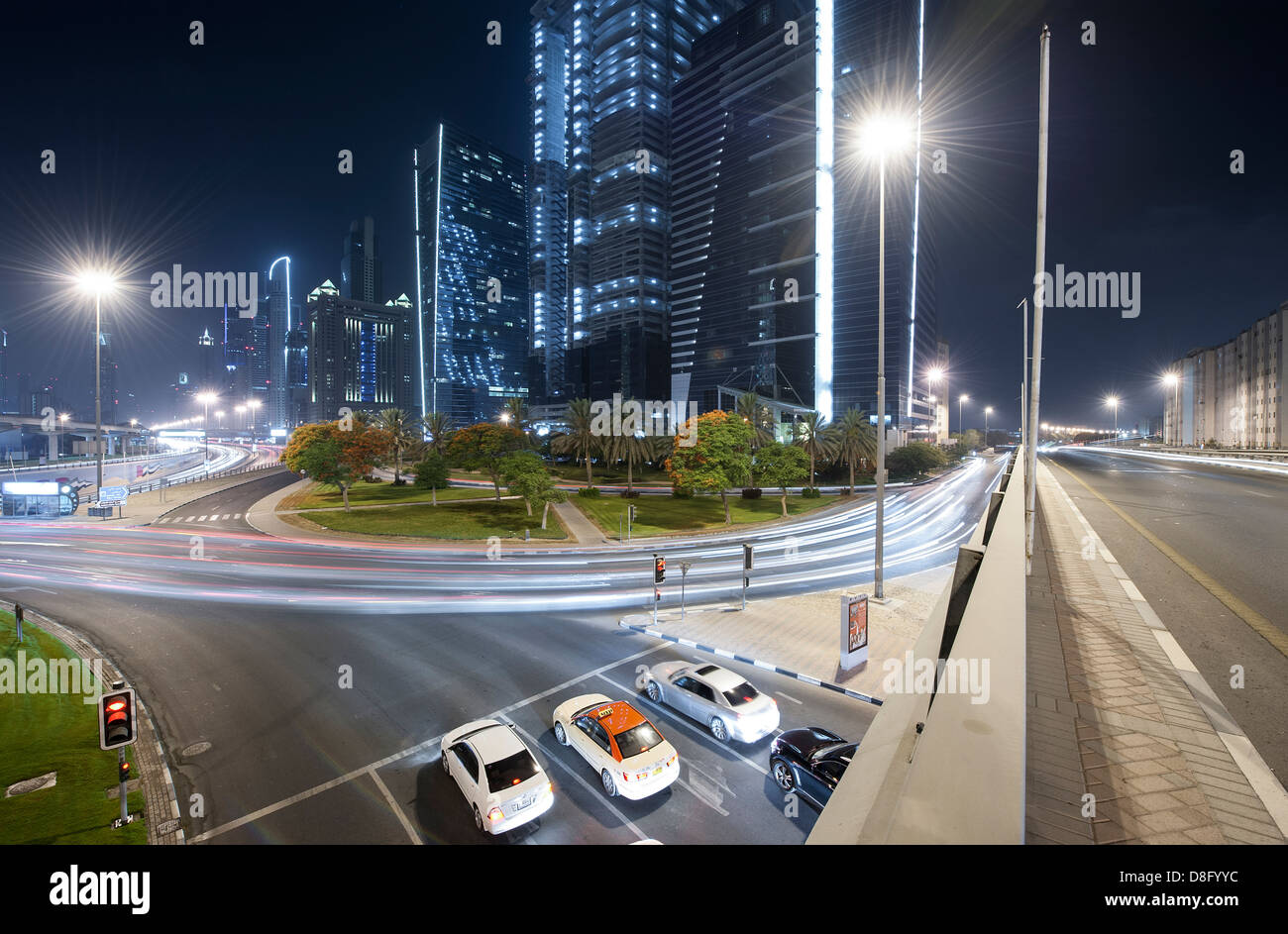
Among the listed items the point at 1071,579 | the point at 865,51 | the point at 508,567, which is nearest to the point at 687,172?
the point at 865,51

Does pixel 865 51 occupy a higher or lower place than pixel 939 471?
higher

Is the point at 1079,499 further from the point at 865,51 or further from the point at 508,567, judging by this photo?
the point at 865,51

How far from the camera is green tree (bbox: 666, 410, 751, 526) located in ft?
132

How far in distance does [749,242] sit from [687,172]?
118 feet

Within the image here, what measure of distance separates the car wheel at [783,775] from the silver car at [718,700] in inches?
46.4

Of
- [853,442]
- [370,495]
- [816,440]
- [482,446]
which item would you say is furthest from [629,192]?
[370,495]

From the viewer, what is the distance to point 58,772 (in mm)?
10648

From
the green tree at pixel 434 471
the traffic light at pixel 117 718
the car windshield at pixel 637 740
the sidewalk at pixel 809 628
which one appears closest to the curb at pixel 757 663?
the sidewalk at pixel 809 628

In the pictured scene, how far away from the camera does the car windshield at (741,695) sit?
12.3 metres

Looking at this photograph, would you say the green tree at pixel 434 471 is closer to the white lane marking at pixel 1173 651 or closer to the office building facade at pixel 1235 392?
the white lane marking at pixel 1173 651

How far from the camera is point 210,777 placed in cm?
1091

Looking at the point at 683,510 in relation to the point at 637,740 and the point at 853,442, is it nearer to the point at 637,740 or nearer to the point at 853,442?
the point at 853,442
